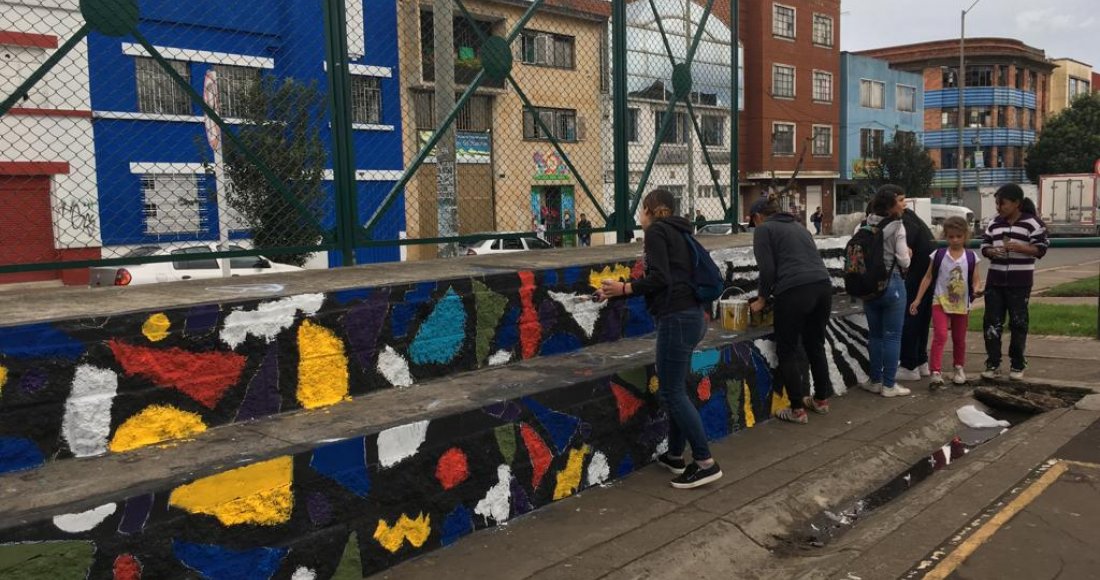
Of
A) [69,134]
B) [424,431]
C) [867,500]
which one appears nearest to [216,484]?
[424,431]

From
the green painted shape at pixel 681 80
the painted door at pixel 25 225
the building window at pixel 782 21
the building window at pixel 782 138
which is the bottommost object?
the painted door at pixel 25 225

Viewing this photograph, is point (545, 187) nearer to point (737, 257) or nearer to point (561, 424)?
point (737, 257)

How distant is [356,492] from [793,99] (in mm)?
43846

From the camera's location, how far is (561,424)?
4.41 m

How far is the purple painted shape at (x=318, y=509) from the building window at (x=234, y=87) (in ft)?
7.82

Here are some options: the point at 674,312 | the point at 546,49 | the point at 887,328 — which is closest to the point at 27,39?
A: the point at 674,312

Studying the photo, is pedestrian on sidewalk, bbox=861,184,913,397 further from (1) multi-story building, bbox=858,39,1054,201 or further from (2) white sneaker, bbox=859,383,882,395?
(1) multi-story building, bbox=858,39,1054,201

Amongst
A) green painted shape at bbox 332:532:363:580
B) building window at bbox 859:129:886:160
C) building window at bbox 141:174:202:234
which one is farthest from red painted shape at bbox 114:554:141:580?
building window at bbox 859:129:886:160

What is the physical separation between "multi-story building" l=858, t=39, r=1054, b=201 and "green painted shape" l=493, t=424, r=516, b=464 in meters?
62.1

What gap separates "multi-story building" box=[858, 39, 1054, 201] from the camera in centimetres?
5878

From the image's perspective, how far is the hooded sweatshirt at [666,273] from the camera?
450cm

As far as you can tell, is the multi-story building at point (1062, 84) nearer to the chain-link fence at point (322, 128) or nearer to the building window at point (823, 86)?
the building window at point (823, 86)

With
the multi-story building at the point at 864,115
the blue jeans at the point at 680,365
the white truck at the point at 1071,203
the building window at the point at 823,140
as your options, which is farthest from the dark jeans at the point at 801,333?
the multi-story building at the point at 864,115

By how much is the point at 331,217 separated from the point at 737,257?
12.1ft
